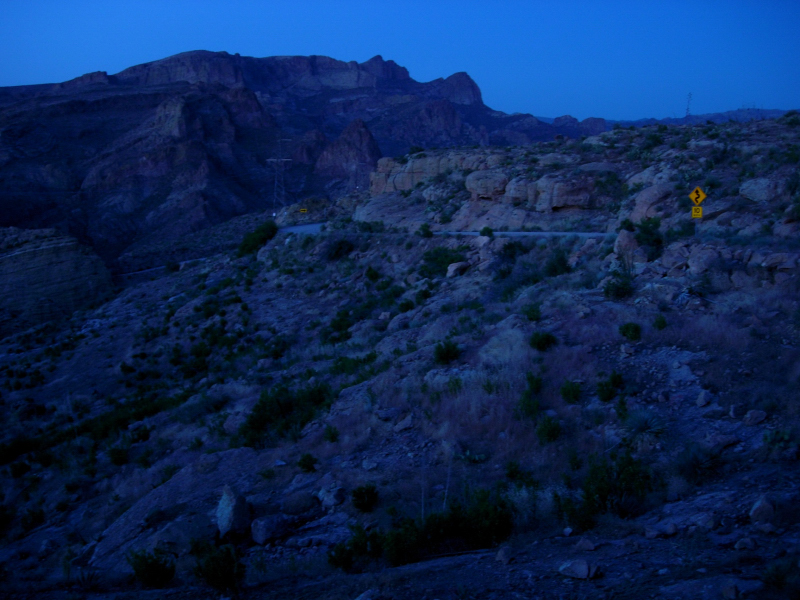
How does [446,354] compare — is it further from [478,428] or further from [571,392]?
[571,392]

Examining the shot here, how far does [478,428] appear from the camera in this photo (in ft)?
27.5

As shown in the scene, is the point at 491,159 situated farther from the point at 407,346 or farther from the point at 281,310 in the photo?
the point at 407,346

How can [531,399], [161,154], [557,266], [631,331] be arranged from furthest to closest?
[161,154] < [557,266] < [631,331] < [531,399]

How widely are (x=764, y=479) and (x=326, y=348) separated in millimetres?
11452

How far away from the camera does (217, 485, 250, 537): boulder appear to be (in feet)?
23.2

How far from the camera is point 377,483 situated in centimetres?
767

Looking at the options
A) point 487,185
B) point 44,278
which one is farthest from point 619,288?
point 44,278

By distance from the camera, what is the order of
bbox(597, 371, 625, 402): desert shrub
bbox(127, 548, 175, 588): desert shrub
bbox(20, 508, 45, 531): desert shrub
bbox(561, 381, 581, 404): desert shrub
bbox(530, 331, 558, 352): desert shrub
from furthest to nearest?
bbox(20, 508, 45, 531): desert shrub, bbox(530, 331, 558, 352): desert shrub, bbox(561, 381, 581, 404): desert shrub, bbox(597, 371, 625, 402): desert shrub, bbox(127, 548, 175, 588): desert shrub

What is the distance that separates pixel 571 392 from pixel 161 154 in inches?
2830

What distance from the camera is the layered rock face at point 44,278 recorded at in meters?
35.4

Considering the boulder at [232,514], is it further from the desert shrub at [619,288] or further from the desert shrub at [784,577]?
the desert shrub at [619,288]

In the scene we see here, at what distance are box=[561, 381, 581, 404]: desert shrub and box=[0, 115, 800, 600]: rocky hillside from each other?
66 mm

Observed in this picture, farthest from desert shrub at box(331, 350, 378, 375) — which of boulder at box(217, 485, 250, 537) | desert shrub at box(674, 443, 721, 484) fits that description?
desert shrub at box(674, 443, 721, 484)

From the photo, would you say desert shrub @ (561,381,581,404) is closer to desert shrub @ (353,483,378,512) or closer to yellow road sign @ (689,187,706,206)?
desert shrub @ (353,483,378,512)
